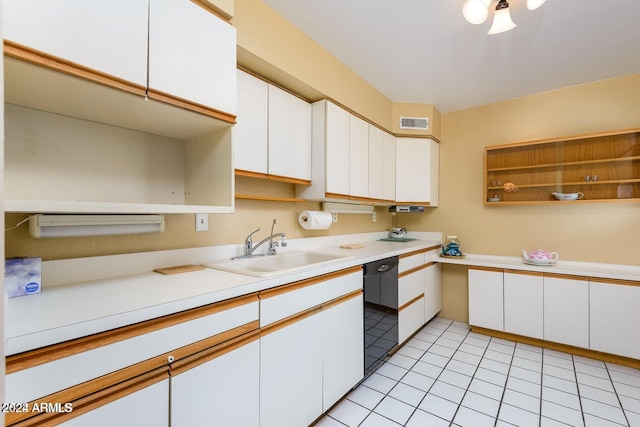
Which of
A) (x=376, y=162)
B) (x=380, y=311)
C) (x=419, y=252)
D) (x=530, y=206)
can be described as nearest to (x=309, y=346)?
(x=380, y=311)

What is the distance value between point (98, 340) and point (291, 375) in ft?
2.88

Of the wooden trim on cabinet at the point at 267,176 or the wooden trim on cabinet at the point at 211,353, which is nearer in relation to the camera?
the wooden trim on cabinet at the point at 211,353

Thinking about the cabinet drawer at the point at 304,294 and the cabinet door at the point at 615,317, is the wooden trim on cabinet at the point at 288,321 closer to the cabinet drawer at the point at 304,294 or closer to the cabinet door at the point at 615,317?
the cabinet drawer at the point at 304,294

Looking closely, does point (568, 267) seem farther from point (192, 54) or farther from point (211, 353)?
point (192, 54)

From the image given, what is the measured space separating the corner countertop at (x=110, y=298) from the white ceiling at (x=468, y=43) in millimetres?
1588

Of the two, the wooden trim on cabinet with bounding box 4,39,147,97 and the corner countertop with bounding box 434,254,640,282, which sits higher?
the wooden trim on cabinet with bounding box 4,39,147,97

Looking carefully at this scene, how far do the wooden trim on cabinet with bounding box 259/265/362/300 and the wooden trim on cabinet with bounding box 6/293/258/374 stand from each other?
22 cm

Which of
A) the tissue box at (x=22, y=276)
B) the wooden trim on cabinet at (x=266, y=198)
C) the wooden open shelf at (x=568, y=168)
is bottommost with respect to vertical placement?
the tissue box at (x=22, y=276)

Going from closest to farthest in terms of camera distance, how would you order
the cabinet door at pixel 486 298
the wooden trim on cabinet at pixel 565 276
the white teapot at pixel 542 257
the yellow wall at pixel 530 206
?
the wooden trim on cabinet at pixel 565 276, the yellow wall at pixel 530 206, the white teapot at pixel 542 257, the cabinet door at pixel 486 298

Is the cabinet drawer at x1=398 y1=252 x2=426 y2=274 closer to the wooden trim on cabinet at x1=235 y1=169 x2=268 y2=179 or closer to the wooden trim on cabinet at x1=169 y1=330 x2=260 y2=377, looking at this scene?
the wooden trim on cabinet at x1=235 y1=169 x2=268 y2=179

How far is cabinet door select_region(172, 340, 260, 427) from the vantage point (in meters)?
0.95

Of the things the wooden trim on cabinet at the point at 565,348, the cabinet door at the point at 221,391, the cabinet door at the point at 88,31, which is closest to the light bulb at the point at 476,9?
the cabinet door at the point at 88,31

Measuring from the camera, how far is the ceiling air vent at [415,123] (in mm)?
3064

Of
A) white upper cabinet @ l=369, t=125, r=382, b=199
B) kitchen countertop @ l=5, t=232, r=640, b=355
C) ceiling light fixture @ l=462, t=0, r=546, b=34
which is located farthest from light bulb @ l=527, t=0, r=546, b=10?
kitchen countertop @ l=5, t=232, r=640, b=355
